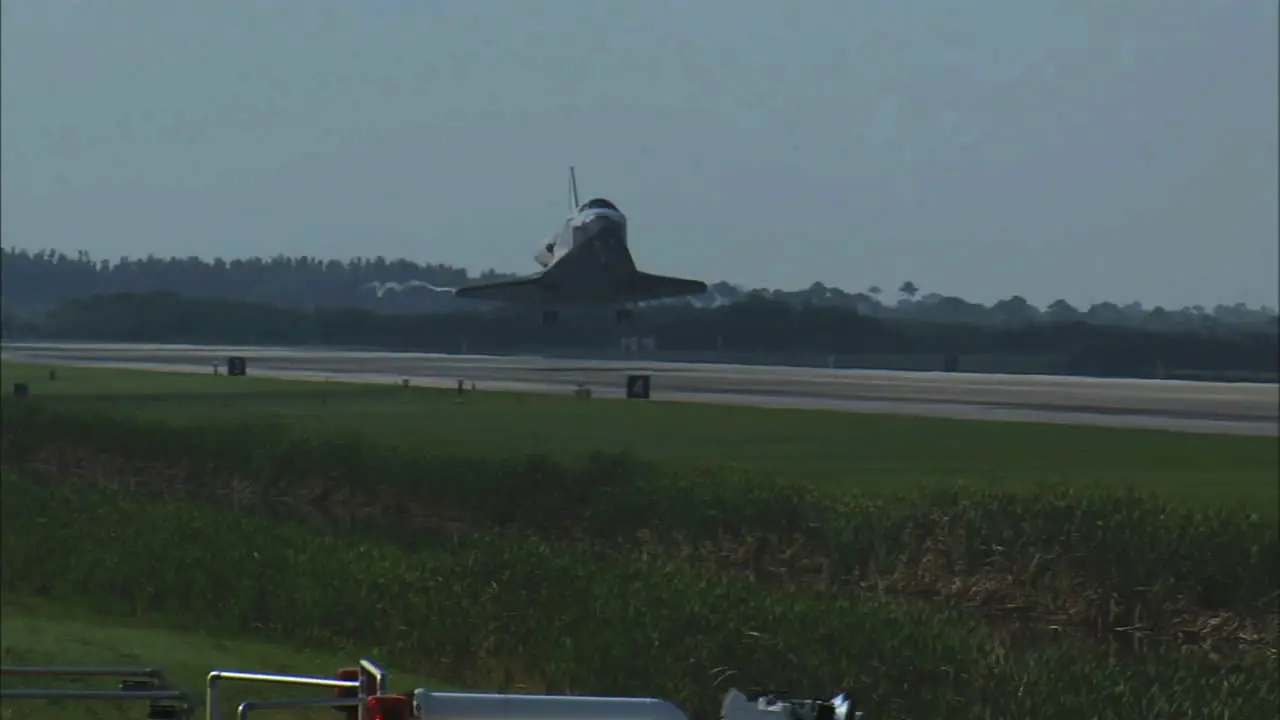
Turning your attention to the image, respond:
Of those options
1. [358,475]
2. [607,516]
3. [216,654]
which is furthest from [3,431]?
[216,654]

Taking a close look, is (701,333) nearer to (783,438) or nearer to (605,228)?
(783,438)

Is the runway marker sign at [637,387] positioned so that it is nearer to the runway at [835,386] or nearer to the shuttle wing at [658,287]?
the runway at [835,386]

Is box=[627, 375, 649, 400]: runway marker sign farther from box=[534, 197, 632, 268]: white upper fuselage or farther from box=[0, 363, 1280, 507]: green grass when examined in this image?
box=[534, 197, 632, 268]: white upper fuselage

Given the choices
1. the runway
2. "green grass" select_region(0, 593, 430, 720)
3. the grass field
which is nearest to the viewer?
"green grass" select_region(0, 593, 430, 720)

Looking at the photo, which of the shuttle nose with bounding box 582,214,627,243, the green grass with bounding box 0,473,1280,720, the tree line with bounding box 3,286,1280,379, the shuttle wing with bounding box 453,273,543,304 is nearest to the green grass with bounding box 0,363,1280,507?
the tree line with bounding box 3,286,1280,379

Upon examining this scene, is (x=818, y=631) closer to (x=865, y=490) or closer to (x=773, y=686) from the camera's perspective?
(x=773, y=686)

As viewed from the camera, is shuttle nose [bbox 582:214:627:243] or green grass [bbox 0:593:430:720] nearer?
green grass [bbox 0:593:430:720]
